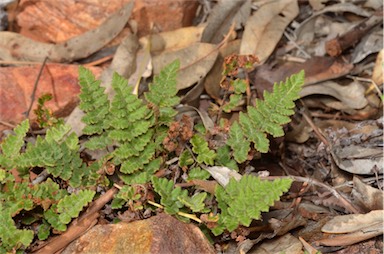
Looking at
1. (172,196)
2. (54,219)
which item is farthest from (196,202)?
(54,219)

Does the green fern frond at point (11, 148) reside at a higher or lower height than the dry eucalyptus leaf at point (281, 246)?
higher

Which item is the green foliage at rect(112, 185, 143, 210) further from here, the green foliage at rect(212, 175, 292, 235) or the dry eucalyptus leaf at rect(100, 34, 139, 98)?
the dry eucalyptus leaf at rect(100, 34, 139, 98)

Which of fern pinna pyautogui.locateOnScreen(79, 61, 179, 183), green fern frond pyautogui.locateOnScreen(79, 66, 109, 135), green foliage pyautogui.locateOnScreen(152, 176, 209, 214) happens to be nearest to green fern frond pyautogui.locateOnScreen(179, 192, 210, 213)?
green foliage pyautogui.locateOnScreen(152, 176, 209, 214)

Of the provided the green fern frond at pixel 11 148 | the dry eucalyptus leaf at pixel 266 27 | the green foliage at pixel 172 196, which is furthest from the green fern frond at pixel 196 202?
the dry eucalyptus leaf at pixel 266 27

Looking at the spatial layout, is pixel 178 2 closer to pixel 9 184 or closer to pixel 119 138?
pixel 119 138

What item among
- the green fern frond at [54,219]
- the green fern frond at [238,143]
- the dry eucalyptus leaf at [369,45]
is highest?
the green fern frond at [238,143]

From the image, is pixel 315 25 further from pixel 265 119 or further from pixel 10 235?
pixel 10 235

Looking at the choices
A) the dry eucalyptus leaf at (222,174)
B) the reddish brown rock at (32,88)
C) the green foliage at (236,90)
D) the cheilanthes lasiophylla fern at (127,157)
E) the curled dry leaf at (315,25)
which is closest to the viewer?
the cheilanthes lasiophylla fern at (127,157)

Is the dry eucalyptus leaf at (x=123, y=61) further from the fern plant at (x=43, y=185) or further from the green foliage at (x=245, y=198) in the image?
the green foliage at (x=245, y=198)
